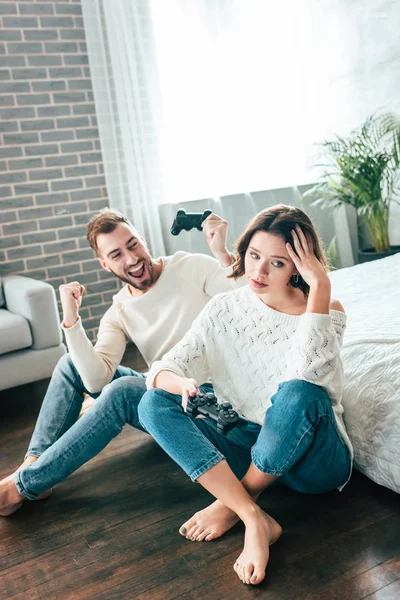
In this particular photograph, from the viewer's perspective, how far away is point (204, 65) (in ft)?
13.9

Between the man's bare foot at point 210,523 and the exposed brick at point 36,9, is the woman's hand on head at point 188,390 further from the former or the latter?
the exposed brick at point 36,9

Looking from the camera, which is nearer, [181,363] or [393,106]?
[181,363]

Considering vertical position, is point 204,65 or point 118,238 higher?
point 204,65

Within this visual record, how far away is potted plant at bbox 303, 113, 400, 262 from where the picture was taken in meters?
4.05

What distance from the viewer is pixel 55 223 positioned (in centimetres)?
406

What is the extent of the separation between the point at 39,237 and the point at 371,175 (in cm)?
211

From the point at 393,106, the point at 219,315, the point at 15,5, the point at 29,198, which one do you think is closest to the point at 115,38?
the point at 15,5

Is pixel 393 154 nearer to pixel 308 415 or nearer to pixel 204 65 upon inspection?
pixel 204 65

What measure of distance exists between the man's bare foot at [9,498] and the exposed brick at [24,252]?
Answer: 2.20 metres

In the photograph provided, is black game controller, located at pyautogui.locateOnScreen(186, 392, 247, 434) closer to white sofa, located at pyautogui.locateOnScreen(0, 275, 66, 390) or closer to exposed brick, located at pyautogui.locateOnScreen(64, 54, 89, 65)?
white sofa, located at pyautogui.locateOnScreen(0, 275, 66, 390)

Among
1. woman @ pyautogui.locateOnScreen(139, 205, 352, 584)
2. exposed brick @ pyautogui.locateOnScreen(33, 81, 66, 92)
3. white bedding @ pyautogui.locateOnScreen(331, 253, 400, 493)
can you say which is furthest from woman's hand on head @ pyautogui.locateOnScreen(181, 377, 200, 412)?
exposed brick @ pyautogui.locateOnScreen(33, 81, 66, 92)

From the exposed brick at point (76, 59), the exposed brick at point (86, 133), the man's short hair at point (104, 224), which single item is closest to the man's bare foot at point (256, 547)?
the man's short hair at point (104, 224)

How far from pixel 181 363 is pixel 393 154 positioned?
277 centimetres

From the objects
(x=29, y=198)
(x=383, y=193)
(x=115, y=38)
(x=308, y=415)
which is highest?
(x=115, y=38)
